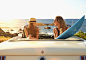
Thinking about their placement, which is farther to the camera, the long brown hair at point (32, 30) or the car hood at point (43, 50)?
the long brown hair at point (32, 30)

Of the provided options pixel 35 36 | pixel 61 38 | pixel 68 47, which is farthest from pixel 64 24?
pixel 68 47

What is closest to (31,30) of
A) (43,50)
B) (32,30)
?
(32,30)

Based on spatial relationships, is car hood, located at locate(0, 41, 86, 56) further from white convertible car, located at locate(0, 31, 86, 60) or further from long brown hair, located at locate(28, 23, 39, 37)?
long brown hair, located at locate(28, 23, 39, 37)

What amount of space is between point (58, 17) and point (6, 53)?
1742 millimetres

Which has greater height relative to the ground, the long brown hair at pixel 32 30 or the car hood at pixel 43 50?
the long brown hair at pixel 32 30

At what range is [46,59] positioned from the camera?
2.29 metres

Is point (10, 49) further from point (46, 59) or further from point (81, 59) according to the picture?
point (81, 59)

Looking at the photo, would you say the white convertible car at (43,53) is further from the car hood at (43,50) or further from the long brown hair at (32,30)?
the long brown hair at (32,30)

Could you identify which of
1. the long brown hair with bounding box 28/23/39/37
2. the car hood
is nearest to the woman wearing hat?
the long brown hair with bounding box 28/23/39/37

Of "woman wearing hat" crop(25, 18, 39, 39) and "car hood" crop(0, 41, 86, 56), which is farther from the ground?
"woman wearing hat" crop(25, 18, 39, 39)

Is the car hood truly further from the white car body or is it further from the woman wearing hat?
the woman wearing hat

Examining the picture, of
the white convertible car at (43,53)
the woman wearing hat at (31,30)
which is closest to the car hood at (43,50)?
the white convertible car at (43,53)

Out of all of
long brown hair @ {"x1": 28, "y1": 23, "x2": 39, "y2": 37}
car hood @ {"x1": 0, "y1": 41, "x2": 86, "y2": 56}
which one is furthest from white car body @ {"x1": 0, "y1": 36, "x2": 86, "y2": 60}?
long brown hair @ {"x1": 28, "y1": 23, "x2": 39, "y2": 37}

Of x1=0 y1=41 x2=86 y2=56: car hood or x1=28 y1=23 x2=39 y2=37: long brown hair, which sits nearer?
x1=0 y1=41 x2=86 y2=56: car hood
